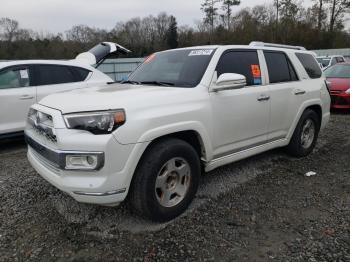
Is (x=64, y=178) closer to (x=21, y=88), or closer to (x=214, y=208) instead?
(x=214, y=208)

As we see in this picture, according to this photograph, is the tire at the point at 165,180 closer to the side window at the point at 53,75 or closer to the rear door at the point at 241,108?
the rear door at the point at 241,108

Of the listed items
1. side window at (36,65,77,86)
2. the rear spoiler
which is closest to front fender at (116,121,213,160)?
side window at (36,65,77,86)

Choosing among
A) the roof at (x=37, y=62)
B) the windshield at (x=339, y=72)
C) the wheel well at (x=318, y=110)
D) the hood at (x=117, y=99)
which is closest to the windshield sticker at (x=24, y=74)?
the roof at (x=37, y=62)

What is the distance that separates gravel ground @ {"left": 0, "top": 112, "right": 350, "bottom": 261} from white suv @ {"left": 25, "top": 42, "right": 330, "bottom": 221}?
0.33m

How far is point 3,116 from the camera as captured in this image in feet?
19.5

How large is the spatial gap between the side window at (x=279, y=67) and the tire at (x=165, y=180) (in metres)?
1.96

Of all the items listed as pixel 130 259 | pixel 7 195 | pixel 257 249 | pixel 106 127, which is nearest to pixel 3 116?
pixel 7 195

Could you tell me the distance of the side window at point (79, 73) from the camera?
6984mm

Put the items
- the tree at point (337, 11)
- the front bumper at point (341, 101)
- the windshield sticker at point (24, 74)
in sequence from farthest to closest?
the tree at point (337, 11), the front bumper at point (341, 101), the windshield sticker at point (24, 74)

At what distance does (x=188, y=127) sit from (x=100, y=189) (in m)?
1.07

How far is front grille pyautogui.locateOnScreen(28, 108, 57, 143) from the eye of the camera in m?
3.07

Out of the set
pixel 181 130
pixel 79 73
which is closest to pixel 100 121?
pixel 181 130

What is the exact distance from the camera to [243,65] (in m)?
4.33

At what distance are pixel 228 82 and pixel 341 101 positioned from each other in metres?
6.88
